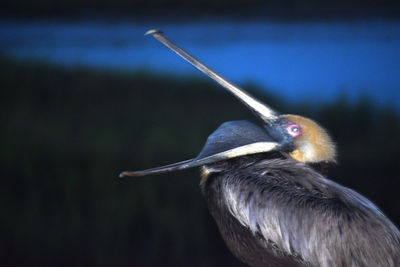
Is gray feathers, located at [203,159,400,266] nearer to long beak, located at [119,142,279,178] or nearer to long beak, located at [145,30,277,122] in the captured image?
long beak, located at [119,142,279,178]

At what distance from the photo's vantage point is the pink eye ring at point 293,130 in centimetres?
119

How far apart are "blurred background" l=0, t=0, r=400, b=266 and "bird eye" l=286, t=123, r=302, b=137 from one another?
0.80m

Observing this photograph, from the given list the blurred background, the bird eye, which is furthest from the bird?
the blurred background

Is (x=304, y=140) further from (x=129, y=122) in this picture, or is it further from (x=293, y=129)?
(x=129, y=122)

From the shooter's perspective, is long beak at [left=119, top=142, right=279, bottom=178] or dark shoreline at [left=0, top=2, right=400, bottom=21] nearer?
long beak at [left=119, top=142, right=279, bottom=178]

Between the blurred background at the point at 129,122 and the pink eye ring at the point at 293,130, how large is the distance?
804mm

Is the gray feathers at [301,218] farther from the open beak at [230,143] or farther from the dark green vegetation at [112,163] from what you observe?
the dark green vegetation at [112,163]

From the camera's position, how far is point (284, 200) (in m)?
1.01

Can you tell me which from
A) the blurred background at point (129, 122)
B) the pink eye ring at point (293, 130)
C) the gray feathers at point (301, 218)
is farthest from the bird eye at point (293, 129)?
the blurred background at point (129, 122)

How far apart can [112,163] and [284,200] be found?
1.19 metres

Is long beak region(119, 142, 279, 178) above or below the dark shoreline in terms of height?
below

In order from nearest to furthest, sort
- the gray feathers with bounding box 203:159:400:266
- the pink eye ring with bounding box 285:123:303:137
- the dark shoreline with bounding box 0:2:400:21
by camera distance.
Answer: the gray feathers with bounding box 203:159:400:266
the pink eye ring with bounding box 285:123:303:137
the dark shoreline with bounding box 0:2:400:21

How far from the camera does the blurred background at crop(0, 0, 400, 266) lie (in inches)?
78.8

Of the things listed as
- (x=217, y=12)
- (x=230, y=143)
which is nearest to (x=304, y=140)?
(x=230, y=143)
